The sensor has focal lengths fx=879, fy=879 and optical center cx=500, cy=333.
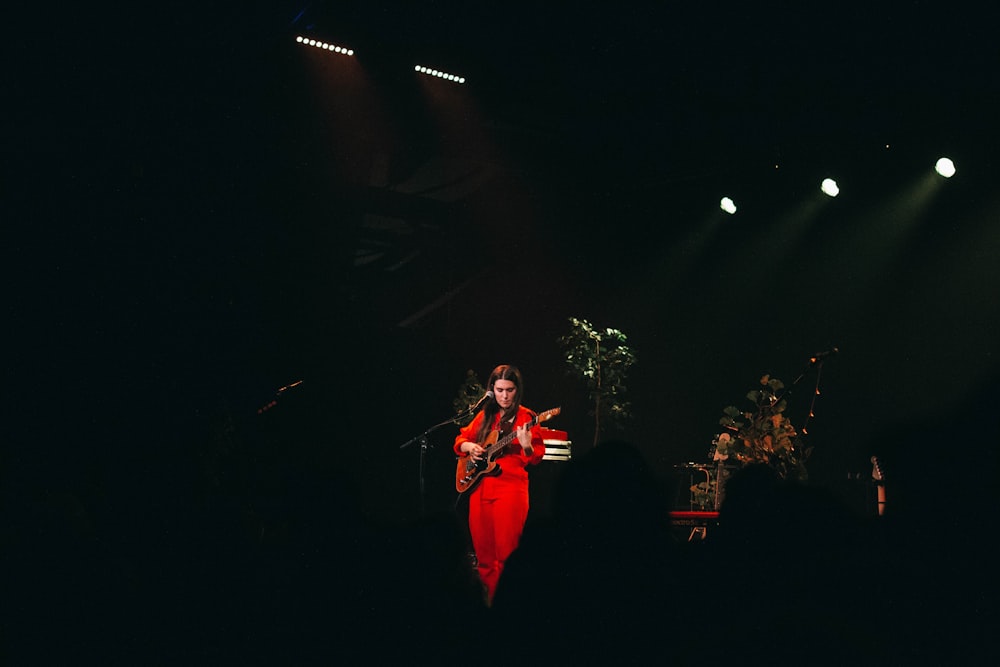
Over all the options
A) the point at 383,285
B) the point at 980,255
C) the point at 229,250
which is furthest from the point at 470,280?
the point at 980,255

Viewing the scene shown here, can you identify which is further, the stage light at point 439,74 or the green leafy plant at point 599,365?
the green leafy plant at point 599,365

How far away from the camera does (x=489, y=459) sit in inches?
201

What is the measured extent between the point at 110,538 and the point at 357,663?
0.64 meters

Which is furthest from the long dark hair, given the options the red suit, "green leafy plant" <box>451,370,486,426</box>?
"green leafy plant" <box>451,370,486,426</box>

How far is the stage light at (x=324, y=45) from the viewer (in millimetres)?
6148

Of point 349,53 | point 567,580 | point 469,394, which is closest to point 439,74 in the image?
point 349,53

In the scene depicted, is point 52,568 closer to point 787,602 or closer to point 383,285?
point 787,602

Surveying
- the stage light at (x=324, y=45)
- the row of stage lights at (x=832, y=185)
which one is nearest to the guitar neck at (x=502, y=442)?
the stage light at (x=324, y=45)

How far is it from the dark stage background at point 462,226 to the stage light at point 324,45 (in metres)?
0.10

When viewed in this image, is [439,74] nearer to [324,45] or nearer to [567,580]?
[324,45]

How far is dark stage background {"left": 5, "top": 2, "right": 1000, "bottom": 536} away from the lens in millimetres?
4453

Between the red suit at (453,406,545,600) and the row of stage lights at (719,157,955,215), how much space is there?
403 cm

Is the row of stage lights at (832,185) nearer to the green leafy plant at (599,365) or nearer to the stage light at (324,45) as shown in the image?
the green leafy plant at (599,365)

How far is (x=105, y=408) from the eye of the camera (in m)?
4.00
